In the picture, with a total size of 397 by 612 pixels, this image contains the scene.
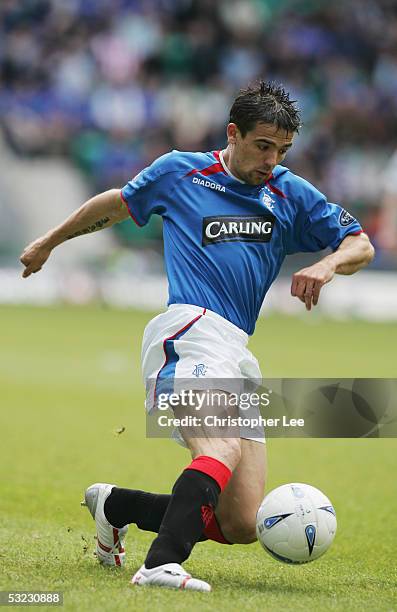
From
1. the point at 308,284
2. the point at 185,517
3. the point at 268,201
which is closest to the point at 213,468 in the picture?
the point at 185,517

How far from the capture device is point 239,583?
5035mm

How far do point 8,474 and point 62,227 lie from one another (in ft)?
9.87

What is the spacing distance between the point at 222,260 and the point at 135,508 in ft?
4.09

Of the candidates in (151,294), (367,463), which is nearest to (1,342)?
(151,294)

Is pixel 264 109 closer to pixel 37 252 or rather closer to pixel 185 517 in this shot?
pixel 37 252

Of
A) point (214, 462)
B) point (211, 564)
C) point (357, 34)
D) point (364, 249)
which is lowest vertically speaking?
point (211, 564)

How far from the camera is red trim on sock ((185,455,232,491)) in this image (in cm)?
482

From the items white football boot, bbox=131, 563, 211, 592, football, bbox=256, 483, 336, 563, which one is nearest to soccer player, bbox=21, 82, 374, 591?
football, bbox=256, 483, 336, 563

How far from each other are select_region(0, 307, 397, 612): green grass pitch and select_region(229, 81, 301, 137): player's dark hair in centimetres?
158

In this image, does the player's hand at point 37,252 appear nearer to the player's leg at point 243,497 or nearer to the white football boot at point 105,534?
the white football boot at point 105,534

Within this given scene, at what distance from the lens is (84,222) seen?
18.6ft

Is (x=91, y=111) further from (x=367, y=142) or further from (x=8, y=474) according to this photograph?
(x=8, y=474)

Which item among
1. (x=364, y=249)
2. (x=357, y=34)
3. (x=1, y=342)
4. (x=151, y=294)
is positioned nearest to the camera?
(x=364, y=249)

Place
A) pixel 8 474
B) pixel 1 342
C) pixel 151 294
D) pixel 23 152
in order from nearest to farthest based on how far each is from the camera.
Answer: pixel 8 474, pixel 1 342, pixel 151 294, pixel 23 152
